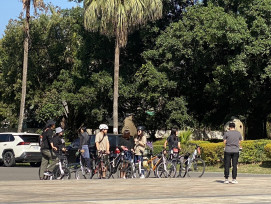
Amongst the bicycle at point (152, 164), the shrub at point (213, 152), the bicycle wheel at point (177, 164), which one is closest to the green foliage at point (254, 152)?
the shrub at point (213, 152)

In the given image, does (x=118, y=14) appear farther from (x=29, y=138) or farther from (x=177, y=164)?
(x=177, y=164)

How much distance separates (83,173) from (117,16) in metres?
16.3

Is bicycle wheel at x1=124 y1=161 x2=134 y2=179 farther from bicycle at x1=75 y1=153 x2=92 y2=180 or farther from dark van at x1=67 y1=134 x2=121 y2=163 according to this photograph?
dark van at x1=67 y1=134 x2=121 y2=163

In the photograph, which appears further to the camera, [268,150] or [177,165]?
[268,150]

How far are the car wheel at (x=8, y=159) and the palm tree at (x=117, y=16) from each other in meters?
5.81

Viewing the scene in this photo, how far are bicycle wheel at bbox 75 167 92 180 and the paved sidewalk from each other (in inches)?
115

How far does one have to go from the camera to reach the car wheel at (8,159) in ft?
112

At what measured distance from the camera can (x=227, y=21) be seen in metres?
33.0

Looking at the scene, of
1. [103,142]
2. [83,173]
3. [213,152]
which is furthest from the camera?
[213,152]

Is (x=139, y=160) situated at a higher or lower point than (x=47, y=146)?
lower

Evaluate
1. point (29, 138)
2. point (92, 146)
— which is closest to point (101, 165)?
point (92, 146)

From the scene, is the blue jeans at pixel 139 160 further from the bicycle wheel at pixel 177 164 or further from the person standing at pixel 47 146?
the person standing at pixel 47 146

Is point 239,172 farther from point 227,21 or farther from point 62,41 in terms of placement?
point 62,41

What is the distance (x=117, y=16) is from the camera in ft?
123
